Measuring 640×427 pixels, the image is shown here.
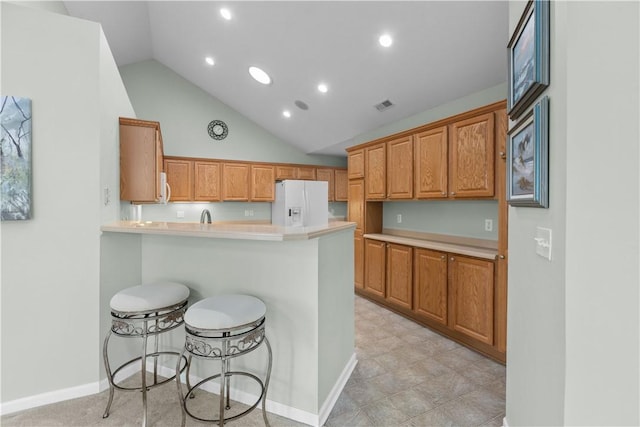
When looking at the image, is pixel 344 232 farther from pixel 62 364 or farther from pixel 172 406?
pixel 62 364

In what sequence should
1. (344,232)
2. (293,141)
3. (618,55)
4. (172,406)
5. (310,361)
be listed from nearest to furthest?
1. (618,55)
2. (310,361)
3. (172,406)
4. (344,232)
5. (293,141)

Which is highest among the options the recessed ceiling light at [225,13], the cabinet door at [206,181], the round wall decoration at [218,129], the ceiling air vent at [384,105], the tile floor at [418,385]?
the recessed ceiling light at [225,13]

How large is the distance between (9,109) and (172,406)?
2.07 metres

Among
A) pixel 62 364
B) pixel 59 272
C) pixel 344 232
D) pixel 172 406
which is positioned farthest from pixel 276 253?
pixel 62 364

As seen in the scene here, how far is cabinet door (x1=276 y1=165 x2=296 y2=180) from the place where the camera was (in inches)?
229

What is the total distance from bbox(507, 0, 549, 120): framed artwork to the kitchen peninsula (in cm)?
109

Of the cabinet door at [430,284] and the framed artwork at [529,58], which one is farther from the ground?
the framed artwork at [529,58]

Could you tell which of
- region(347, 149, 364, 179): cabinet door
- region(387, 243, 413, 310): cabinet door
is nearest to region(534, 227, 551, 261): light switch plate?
region(387, 243, 413, 310): cabinet door

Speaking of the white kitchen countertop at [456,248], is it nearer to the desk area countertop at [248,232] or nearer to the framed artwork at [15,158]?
the desk area countertop at [248,232]

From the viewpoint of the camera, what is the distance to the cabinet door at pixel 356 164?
4.18 meters

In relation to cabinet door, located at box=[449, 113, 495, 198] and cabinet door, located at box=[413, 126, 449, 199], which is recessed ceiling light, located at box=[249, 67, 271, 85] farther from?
cabinet door, located at box=[449, 113, 495, 198]

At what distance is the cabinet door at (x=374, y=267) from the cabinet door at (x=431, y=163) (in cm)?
89

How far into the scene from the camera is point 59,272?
1.92 meters

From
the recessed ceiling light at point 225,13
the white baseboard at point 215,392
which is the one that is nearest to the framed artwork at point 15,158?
the white baseboard at point 215,392
